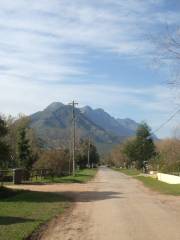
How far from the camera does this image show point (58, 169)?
71875mm

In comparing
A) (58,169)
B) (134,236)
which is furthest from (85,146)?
(134,236)

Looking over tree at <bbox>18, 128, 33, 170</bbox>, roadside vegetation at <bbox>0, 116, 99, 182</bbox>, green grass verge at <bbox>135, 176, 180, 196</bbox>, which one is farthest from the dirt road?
tree at <bbox>18, 128, 33, 170</bbox>

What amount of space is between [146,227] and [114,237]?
2341 millimetres

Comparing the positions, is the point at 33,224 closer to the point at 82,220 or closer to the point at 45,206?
the point at 82,220

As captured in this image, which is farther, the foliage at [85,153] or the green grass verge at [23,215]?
the foliage at [85,153]

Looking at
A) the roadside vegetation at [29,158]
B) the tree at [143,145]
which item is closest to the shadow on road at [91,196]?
the roadside vegetation at [29,158]

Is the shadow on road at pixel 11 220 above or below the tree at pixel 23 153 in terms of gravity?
below

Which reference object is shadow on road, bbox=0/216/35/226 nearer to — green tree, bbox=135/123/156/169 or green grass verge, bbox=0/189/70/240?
green grass verge, bbox=0/189/70/240

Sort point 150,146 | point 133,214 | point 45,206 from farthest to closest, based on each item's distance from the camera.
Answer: point 150,146 → point 45,206 → point 133,214

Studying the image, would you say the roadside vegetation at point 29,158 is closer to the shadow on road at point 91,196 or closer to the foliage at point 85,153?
the shadow on road at point 91,196

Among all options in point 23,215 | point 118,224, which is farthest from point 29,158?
point 118,224

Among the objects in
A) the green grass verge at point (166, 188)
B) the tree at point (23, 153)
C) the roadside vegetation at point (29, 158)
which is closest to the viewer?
the green grass verge at point (166, 188)

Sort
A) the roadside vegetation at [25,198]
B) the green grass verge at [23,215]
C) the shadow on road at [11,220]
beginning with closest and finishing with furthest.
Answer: the green grass verge at [23,215]
the roadside vegetation at [25,198]
the shadow on road at [11,220]

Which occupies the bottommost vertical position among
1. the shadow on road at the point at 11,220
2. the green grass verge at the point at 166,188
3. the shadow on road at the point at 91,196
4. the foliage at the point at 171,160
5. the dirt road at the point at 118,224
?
the dirt road at the point at 118,224
